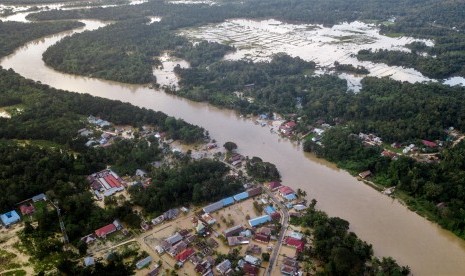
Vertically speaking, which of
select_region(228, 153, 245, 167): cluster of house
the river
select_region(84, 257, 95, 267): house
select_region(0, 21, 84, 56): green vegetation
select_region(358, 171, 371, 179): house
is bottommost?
the river

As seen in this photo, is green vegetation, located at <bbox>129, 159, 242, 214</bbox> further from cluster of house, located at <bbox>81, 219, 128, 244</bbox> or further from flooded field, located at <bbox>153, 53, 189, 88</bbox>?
flooded field, located at <bbox>153, 53, 189, 88</bbox>

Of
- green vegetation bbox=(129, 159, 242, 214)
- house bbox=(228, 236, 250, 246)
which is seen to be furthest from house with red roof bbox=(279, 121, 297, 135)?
house bbox=(228, 236, 250, 246)

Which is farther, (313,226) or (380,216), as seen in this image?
(380,216)

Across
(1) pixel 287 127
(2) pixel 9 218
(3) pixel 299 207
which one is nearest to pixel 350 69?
(1) pixel 287 127

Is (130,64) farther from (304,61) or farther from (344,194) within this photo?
(344,194)

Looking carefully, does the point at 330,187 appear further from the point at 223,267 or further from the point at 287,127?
the point at 223,267

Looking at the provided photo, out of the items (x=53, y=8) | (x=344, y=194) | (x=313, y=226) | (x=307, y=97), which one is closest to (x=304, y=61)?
(x=307, y=97)
